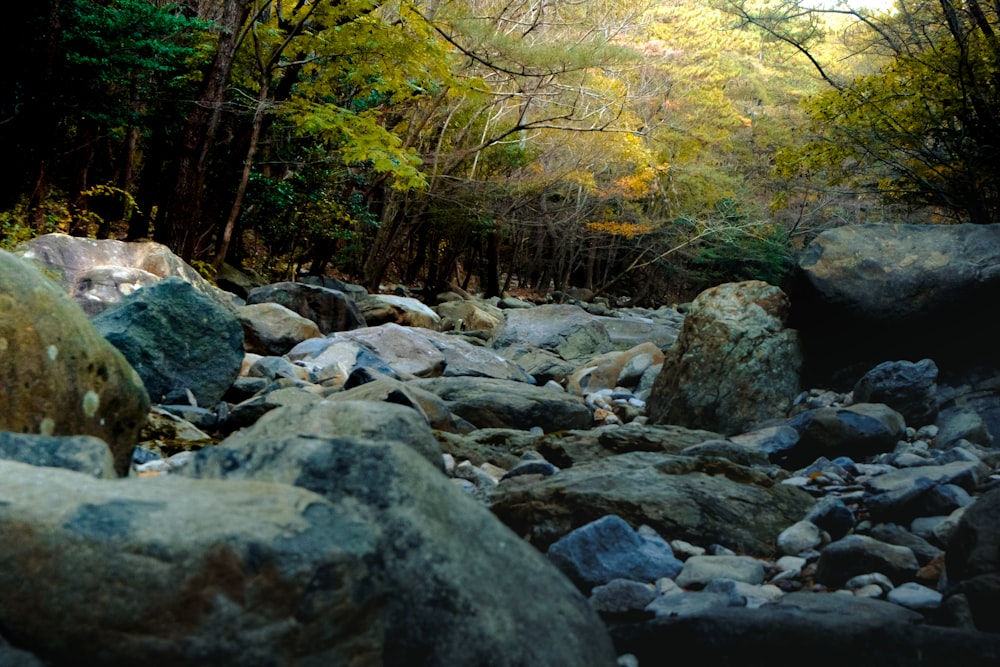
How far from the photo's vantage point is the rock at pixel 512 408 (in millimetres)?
7008

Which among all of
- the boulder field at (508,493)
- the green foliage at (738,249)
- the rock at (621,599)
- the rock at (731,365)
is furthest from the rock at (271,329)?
the green foliage at (738,249)

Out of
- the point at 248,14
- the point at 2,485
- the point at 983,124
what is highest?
the point at 983,124

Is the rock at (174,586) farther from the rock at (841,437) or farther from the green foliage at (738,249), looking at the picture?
the green foliage at (738,249)

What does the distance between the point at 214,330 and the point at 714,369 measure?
4.29 meters

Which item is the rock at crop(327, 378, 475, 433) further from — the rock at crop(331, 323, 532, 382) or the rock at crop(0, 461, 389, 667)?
the rock at crop(0, 461, 389, 667)

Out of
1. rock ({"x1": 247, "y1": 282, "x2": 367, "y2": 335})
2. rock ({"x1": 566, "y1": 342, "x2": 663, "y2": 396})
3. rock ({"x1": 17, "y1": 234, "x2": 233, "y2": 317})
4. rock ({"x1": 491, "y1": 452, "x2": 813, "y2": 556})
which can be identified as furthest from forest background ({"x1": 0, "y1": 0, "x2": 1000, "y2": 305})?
rock ({"x1": 491, "y1": 452, "x2": 813, "y2": 556})

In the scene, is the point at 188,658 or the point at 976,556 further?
the point at 976,556

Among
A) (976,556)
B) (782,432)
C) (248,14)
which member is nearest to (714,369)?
(782,432)

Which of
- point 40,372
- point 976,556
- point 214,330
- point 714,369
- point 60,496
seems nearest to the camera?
point 60,496

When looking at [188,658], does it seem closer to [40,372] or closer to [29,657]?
[29,657]

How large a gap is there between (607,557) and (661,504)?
2.61ft

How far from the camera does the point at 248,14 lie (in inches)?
513

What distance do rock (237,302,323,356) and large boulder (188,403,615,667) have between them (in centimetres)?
709

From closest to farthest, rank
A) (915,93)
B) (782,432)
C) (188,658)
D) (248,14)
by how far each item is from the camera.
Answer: (188,658) → (782,432) → (915,93) → (248,14)
